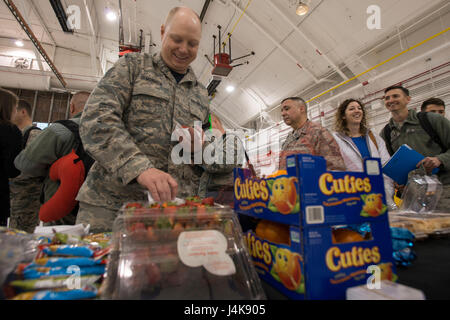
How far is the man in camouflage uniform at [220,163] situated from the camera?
3.96 ft

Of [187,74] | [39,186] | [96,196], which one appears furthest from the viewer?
[39,186]

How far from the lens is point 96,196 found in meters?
1.00

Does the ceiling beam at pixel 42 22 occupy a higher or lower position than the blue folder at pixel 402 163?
higher

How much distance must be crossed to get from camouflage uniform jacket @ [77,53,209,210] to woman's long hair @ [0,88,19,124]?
155cm

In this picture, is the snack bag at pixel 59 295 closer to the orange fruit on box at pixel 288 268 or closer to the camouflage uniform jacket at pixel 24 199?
the orange fruit on box at pixel 288 268

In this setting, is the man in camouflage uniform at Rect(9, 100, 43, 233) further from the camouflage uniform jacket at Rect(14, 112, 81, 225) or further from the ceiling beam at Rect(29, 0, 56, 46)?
the ceiling beam at Rect(29, 0, 56, 46)

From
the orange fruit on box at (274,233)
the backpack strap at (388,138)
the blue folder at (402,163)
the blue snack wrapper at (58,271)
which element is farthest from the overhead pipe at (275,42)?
the blue snack wrapper at (58,271)

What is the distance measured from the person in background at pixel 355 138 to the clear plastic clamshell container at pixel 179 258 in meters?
1.79

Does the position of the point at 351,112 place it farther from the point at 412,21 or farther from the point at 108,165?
the point at 412,21

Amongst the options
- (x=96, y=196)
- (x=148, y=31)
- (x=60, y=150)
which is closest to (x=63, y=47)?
(x=148, y=31)

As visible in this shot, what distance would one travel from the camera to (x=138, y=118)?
1064 millimetres

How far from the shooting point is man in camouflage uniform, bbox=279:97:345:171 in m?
1.96

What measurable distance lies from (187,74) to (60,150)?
1034mm

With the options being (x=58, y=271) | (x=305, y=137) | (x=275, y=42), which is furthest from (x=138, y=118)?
(x=275, y=42)
